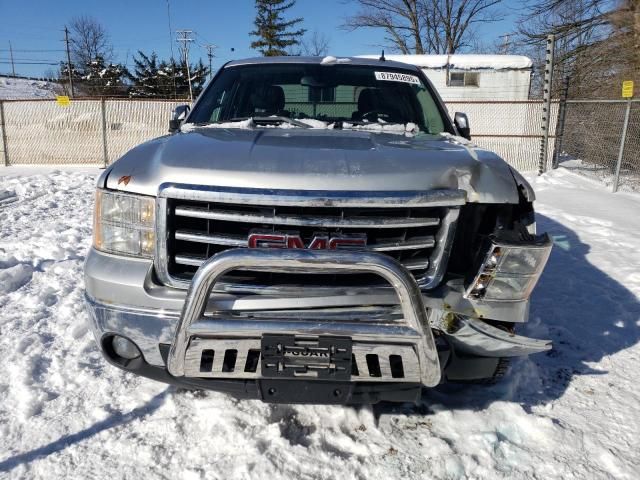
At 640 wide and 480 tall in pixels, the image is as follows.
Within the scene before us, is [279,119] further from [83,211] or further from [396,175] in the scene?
[83,211]

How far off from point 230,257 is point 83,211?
6432 mm

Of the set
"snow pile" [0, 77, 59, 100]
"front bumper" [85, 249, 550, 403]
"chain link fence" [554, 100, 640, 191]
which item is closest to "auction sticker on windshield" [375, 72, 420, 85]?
"front bumper" [85, 249, 550, 403]

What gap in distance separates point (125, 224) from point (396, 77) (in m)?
2.37

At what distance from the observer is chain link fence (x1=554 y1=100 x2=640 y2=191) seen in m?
9.06

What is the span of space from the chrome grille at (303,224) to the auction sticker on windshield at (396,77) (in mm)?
1865

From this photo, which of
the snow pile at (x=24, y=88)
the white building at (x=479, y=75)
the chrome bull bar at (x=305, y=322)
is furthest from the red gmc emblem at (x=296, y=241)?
the snow pile at (x=24, y=88)

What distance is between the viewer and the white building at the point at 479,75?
16.5m

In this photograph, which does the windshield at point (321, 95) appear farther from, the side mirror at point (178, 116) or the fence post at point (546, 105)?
the fence post at point (546, 105)

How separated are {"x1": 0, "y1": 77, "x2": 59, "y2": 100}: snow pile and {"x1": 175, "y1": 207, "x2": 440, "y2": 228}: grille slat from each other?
164 ft

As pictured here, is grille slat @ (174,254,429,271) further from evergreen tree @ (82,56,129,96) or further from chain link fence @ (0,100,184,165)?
evergreen tree @ (82,56,129,96)

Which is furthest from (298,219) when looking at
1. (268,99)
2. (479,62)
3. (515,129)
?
(479,62)

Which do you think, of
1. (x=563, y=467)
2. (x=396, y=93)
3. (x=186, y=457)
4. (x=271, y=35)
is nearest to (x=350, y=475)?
(x=186, y=457)

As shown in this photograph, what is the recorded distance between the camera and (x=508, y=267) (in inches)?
77.0

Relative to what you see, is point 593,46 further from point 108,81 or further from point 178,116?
point 108,81
